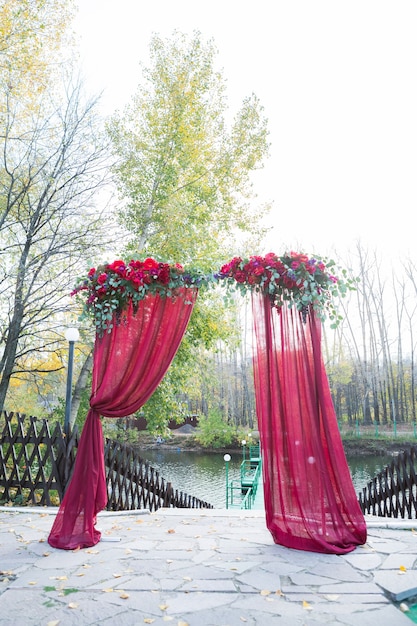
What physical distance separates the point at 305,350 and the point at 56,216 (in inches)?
234

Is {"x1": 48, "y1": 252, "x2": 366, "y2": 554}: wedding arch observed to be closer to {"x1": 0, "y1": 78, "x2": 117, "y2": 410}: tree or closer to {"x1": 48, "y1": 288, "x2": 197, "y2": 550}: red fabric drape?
{"x1": 48, "y1": 288, "x2": 197, "y2": 550}: red fabric drape

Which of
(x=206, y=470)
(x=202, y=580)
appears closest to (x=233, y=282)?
(x=202, y=580)

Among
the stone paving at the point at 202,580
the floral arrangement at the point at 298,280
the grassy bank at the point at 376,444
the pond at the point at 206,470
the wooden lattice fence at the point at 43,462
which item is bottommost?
the pond at the point at 206,470

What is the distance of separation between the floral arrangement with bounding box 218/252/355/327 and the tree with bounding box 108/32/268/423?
586cm

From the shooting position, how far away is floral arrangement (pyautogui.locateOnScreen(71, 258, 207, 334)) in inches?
179

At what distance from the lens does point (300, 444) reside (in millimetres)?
4082

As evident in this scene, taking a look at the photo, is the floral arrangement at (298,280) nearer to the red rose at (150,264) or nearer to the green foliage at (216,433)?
the red rose at (150,264)

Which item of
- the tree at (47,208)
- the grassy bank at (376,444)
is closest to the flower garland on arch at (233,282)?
the tree at (47,208)

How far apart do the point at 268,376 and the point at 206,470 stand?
1871cm

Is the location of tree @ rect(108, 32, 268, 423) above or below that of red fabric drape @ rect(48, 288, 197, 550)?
above

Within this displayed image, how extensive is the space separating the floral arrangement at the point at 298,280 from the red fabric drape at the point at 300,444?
121mm

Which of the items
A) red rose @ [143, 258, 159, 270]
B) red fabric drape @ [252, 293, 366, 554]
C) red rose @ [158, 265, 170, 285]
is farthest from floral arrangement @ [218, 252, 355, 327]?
red rose @ [143, 258, 159, 270]

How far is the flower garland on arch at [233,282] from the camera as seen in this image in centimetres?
432

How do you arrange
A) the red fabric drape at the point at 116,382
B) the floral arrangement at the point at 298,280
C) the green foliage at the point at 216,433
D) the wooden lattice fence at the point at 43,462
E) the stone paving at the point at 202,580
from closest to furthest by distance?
the stone paving at the point at 202,580, the red fabric drape at the point at 116,382, the floral arrangement at the point at 298,280, the wooden lattice fence at the point at 43,462, the green foliage at the point at 216,433
